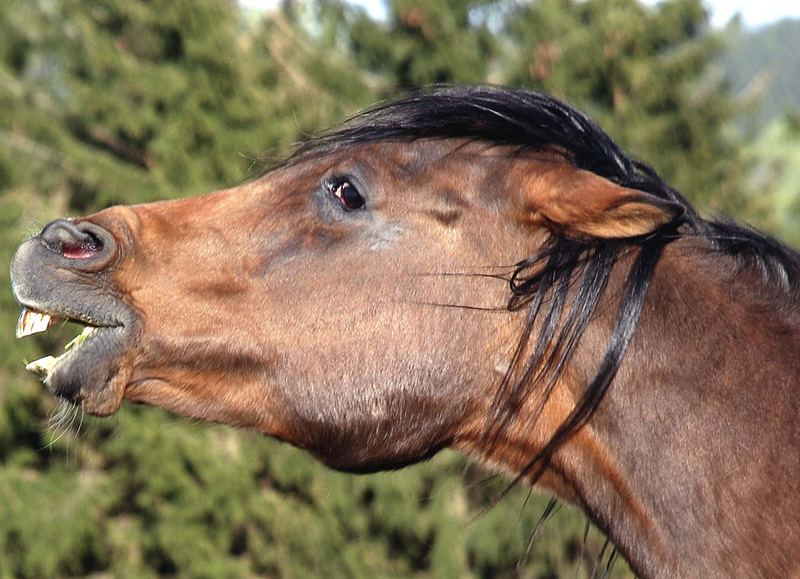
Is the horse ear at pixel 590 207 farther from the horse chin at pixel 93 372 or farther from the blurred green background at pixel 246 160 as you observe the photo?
Answer: the blurred green background at pixel 246 160

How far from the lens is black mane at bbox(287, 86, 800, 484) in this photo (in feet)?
8.53

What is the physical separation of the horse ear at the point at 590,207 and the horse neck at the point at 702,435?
18cm

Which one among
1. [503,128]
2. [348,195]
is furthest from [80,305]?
[503,128]

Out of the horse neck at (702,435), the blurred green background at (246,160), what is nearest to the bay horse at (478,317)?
the horse neck at (702,435)

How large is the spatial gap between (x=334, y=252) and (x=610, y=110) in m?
7.00

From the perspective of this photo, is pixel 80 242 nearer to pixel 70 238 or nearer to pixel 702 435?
pixel 70 238

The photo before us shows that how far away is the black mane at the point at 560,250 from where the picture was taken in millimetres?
2600

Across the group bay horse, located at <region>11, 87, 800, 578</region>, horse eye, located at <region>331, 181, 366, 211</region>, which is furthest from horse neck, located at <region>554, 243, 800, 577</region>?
horse eye, located at <region>331, 181, 366, 211</region>

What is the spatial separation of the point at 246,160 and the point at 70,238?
6489mm

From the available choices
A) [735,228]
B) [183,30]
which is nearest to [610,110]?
[183,30]

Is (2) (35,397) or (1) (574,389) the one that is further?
(2) (35,397)

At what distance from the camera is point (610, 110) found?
9.43 meters

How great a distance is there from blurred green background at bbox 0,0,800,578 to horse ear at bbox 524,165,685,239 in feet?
20.8

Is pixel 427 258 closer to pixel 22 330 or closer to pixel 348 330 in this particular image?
pixel 348 330
